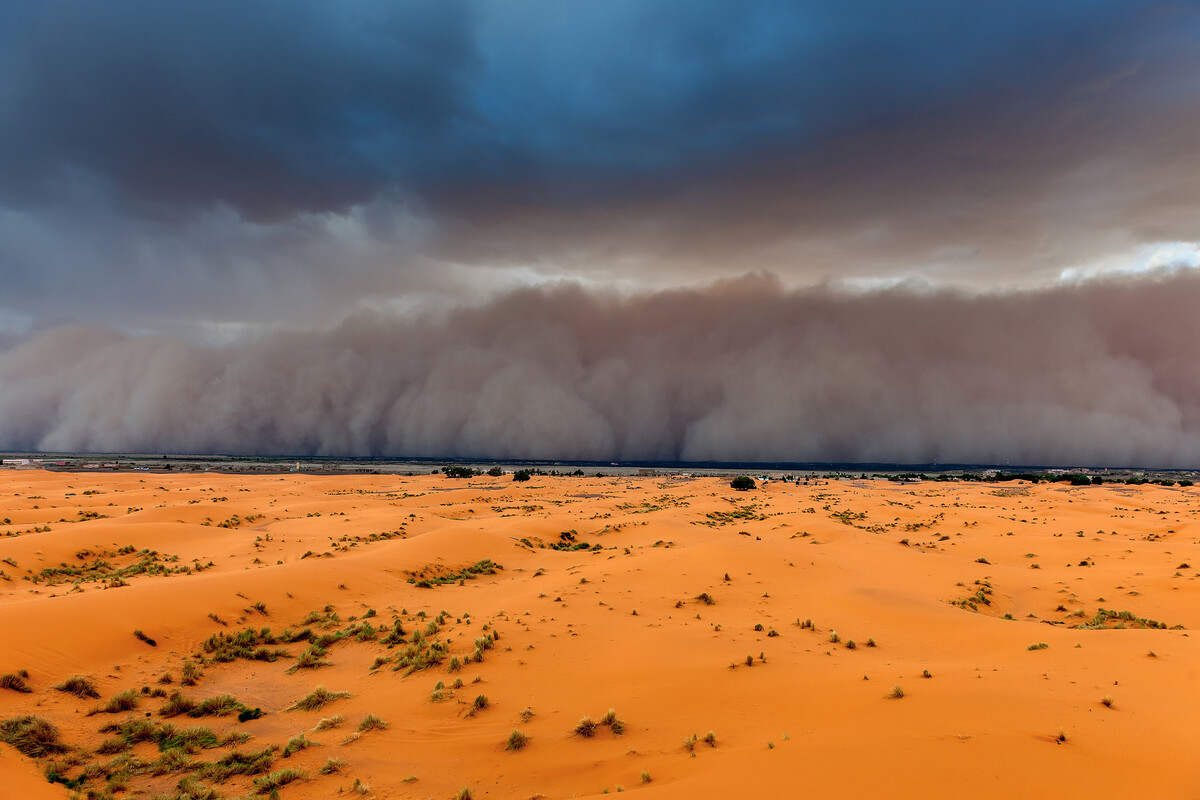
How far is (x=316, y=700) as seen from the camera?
37.8ft

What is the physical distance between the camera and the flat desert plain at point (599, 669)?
310 inches

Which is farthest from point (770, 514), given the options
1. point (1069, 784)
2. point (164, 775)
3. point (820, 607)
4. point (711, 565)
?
point (164, 775)

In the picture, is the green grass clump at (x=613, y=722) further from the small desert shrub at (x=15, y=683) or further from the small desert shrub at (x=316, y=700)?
the small desert shrub at (x=15, y=683)

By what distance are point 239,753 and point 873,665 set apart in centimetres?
1245

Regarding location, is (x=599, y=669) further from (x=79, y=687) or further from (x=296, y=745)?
(x=79, y=687)

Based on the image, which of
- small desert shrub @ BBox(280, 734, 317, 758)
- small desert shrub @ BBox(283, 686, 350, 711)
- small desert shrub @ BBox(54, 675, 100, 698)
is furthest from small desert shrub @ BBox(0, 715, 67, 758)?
small desert shrub @ BBox(280, 734, 317, 758)

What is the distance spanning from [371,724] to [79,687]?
6.73 m

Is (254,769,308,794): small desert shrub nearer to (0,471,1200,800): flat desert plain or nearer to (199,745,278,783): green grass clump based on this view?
(0,471,1200,800): flat desert plain

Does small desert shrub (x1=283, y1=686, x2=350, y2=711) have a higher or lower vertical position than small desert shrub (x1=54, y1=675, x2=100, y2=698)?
lower

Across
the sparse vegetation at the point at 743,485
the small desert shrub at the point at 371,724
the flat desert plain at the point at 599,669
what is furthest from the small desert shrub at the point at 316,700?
the sparse vegetation at the point at 743,485

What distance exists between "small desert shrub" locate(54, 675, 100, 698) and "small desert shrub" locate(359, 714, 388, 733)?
20.4ft

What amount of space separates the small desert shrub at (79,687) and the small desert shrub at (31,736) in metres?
2.11

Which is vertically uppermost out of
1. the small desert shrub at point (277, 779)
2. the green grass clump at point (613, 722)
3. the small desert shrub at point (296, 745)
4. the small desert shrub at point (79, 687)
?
the green grass clump at point (613, 722)

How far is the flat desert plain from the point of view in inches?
310
